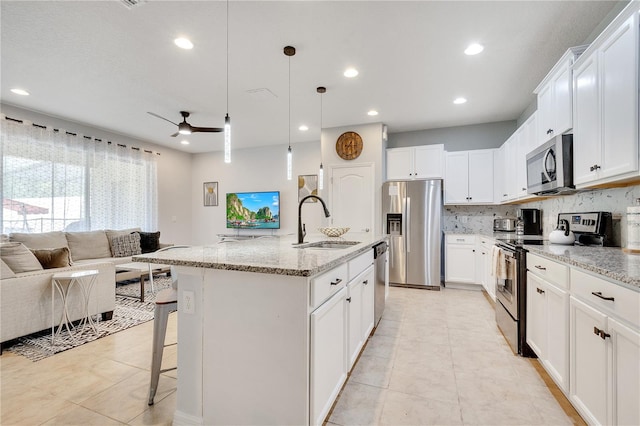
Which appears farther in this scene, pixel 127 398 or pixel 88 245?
pixel 88 245

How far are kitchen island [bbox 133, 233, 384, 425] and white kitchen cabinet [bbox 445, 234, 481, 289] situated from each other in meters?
3.48

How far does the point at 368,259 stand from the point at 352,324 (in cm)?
63

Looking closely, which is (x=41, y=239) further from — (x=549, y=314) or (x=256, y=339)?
(x=549, y=314)

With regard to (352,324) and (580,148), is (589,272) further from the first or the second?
(352,324)

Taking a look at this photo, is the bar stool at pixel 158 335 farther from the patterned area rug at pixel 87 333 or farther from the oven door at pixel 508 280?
the oven door at pixel 508 280

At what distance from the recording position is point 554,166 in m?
2.39

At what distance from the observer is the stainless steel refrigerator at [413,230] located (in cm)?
446

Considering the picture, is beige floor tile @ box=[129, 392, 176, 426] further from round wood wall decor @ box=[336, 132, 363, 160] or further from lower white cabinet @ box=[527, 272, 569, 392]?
round wood wall decor @ box=[336, 132, 363, 160]

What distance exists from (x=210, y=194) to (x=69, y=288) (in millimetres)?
4426

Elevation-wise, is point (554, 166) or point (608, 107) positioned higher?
point (608, 107)

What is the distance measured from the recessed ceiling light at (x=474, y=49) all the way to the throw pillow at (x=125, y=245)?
564 cm

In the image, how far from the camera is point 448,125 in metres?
4.88

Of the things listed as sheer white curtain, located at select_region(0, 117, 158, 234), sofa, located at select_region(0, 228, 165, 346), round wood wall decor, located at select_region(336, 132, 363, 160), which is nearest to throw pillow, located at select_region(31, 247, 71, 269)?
sofa, located at select_region(0, 228, 165, 346)

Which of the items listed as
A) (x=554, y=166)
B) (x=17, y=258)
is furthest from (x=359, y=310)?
(x=17, y=258)
